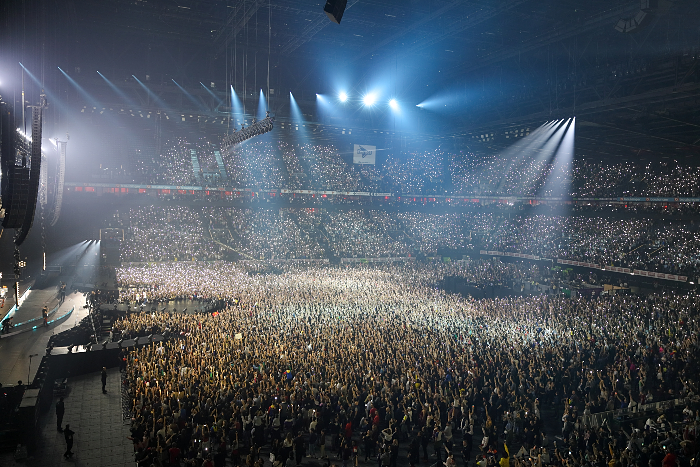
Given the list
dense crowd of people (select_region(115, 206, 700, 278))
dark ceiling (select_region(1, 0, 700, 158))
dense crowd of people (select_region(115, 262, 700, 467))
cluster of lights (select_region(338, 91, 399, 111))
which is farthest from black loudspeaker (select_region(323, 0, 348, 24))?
dense crowd of people (select_region(115, 206, 700, 278))

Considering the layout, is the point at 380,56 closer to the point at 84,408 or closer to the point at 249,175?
the point at 249,175

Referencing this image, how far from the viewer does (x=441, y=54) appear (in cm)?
2834

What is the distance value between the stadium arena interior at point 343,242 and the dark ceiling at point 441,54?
17cm

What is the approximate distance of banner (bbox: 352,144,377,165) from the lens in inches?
1940

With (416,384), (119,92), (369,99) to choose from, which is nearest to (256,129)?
(416,384)

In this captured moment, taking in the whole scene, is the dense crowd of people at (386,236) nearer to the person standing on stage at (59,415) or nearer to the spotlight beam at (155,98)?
the spotlight beam at (155,98)

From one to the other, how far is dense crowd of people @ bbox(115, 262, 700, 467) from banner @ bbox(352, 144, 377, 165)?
3030 centimetres

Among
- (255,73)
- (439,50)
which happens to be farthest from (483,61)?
(255,73)

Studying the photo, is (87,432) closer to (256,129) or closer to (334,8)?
(334,8)

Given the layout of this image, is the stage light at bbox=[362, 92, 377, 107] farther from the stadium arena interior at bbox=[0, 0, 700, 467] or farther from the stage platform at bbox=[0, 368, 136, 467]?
the stage platform at bbox=[0, 368, 136, 467]

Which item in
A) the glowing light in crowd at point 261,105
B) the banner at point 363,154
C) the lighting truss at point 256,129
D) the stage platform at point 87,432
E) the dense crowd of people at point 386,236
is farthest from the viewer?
the banner at point 363,154

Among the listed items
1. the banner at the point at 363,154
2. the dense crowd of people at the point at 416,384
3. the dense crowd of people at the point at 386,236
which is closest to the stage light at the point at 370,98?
the dense crowd of people at the point at 386,236

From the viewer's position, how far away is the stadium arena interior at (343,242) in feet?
33.7

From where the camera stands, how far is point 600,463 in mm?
8531
